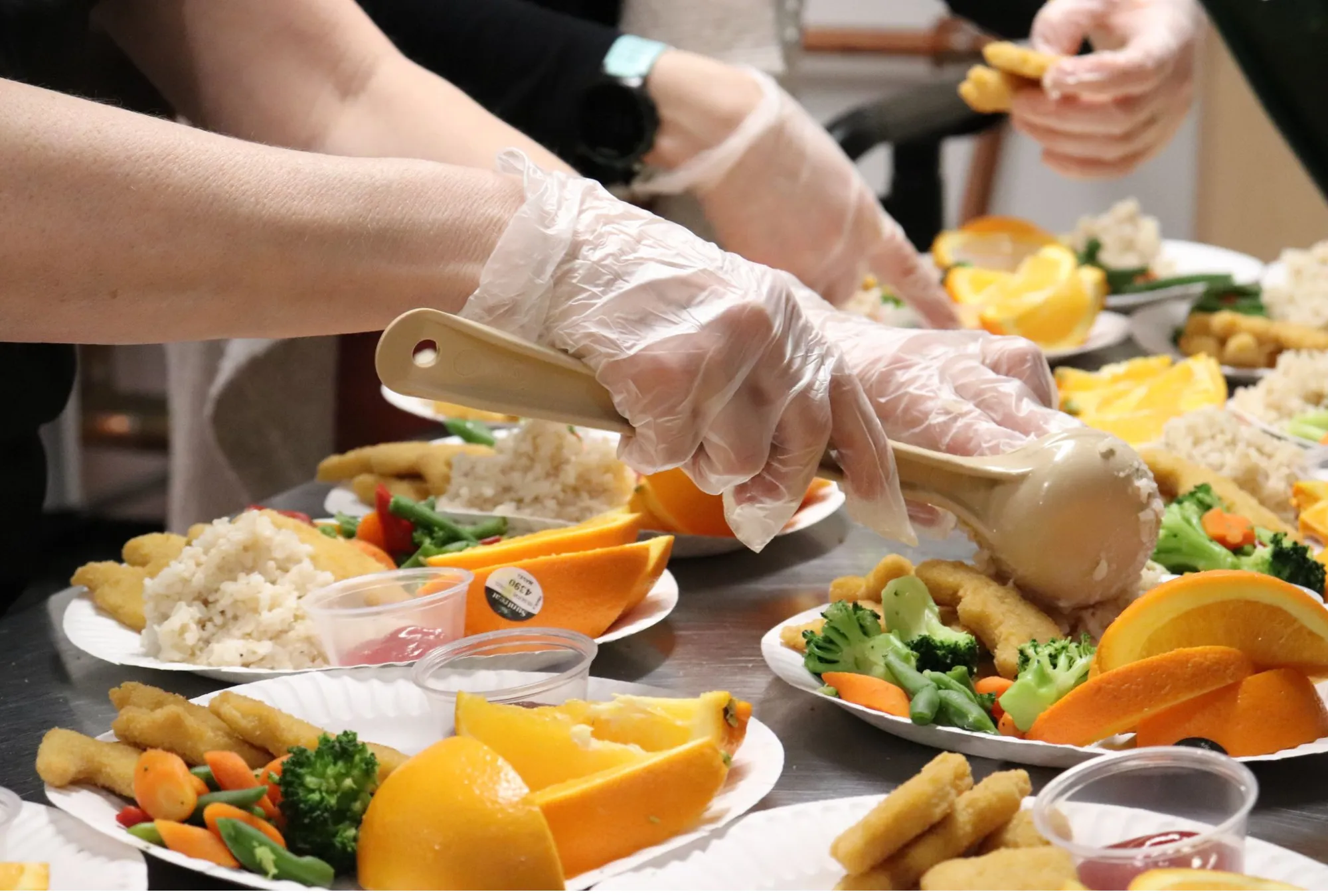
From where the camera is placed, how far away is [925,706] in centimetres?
118

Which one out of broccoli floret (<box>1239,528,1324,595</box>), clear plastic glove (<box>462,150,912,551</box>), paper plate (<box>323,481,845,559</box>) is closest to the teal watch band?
paper plate (<box>323,481,845,559</box>)

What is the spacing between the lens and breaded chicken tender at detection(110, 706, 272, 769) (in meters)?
1.12

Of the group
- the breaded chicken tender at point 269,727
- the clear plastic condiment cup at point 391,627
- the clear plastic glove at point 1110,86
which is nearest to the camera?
the breaded chicken tender at point 269,727

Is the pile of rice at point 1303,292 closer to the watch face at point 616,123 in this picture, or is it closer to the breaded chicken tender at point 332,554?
the watch face at point 616,123

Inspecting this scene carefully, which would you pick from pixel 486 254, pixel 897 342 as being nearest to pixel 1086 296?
pixel 897 342

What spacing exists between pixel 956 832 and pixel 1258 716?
13.7 inches

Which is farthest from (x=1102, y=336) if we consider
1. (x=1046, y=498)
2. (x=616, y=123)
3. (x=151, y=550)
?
(x=151, y=550)

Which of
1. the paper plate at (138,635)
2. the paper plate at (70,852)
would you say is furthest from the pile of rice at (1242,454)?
the paper plate at (70,852)

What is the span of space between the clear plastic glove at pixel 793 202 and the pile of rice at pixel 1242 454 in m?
0.67

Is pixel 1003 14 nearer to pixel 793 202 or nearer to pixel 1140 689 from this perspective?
pixel 793 202

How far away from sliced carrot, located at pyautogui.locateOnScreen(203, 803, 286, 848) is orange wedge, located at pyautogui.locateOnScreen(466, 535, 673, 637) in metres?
0.43

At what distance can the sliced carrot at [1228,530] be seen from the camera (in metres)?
1.58

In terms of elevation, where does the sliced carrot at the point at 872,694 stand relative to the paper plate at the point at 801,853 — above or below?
below

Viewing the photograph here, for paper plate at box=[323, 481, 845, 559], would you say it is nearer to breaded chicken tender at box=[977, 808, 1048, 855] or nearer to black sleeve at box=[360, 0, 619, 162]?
breaded chicken tender at box=[977, 808, 1048, 855]
